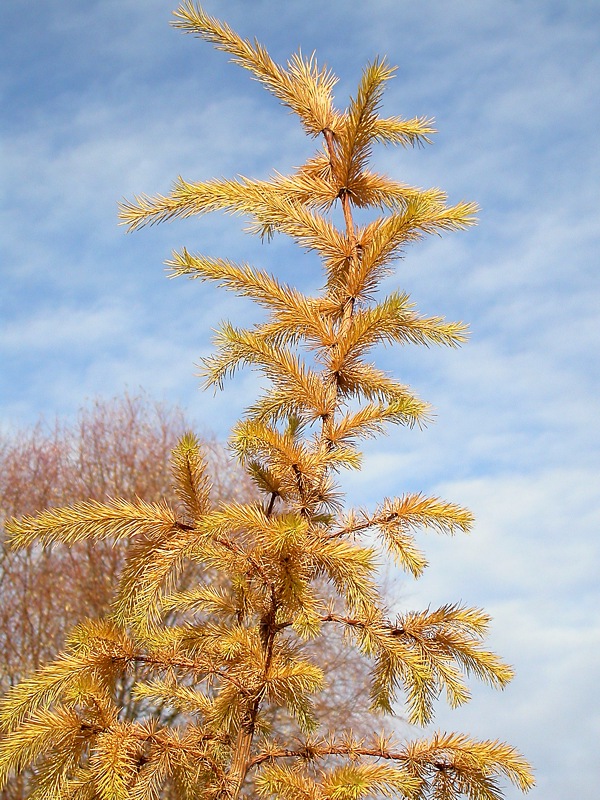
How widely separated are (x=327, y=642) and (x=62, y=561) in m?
3.15

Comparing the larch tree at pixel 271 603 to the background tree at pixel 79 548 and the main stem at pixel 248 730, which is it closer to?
the main stem at pixel 248 730

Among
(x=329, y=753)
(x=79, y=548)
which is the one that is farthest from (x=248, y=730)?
(x=79, y=548)

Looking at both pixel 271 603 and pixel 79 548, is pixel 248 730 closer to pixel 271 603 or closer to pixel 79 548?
pixel 271 603

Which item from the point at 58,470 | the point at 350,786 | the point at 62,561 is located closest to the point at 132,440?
the point at 58,470

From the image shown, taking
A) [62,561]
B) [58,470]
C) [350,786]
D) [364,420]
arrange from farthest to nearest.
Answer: [58,470] → [62,561] → [364,420] → [350,786]

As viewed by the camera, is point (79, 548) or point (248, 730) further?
point (79, 548)

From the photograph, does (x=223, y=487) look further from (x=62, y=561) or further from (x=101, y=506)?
(x=101, y=506)

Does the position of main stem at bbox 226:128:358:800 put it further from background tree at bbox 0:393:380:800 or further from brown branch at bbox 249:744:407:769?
background tree at bbox 0:393:380:800

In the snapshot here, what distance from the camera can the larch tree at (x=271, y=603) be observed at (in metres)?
2.32

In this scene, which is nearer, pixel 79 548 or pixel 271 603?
pixel 271 603

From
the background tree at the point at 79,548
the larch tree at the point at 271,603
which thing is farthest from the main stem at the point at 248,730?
the background tree at the point at 79,548

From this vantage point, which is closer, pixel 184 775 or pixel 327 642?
pixel 184 775

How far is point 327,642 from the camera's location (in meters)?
8.52

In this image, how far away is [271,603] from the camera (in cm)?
249
